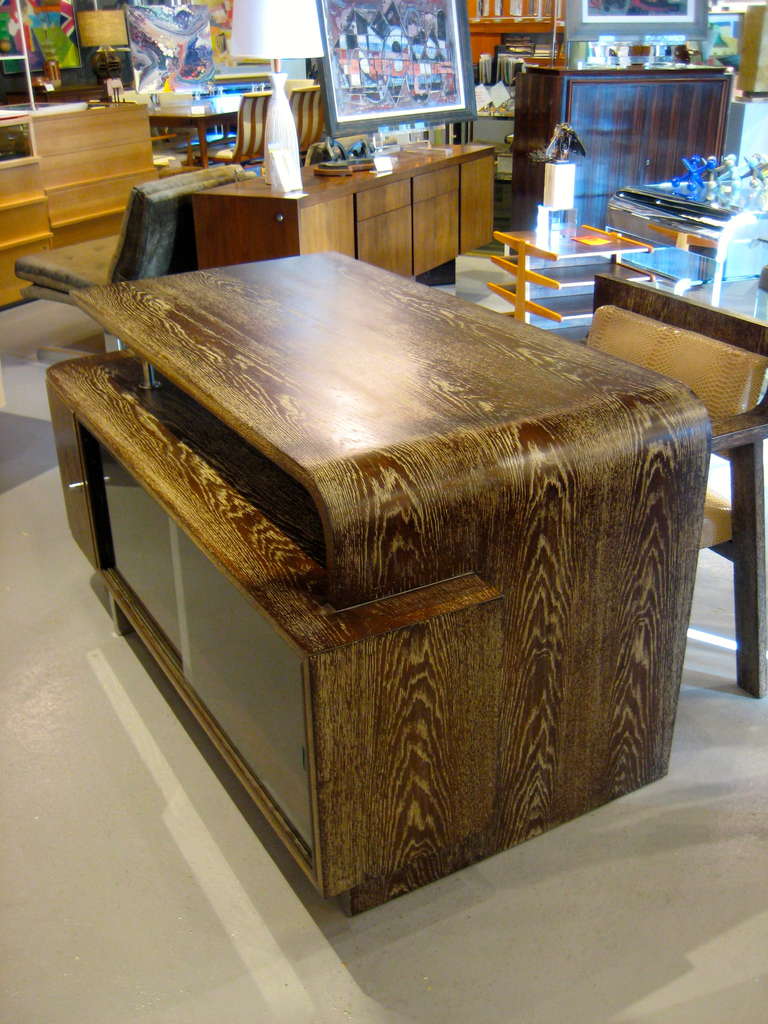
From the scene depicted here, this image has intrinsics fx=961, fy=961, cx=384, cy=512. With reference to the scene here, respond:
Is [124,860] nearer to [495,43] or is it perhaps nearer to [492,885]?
[492,885]

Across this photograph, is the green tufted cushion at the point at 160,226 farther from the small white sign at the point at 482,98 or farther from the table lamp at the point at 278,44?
the small white sign at the point at 482,98

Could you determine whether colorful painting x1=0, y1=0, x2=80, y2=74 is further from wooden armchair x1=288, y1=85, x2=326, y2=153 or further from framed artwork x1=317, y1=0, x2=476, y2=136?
framed artwork x1=317, y1=0, x2=476, y2=136

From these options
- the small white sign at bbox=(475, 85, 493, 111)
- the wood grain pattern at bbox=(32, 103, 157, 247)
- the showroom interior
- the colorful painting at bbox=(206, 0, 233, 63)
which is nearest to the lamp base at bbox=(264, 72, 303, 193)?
the showroom interior

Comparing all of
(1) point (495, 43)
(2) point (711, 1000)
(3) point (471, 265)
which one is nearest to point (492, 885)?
(2) point (711, 1000)

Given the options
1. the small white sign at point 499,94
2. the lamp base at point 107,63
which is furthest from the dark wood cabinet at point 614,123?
the lamp base at point 107,63

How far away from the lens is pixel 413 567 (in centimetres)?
131

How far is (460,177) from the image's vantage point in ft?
16.1

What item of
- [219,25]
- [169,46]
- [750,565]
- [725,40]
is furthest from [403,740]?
[219,25]

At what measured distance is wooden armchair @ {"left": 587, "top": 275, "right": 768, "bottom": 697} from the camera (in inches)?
70.6

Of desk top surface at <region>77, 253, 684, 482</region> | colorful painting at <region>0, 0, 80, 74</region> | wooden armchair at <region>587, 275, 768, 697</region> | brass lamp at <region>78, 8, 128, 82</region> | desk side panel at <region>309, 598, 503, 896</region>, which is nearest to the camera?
desk side panel at <region>309, 598, 503, 896</region>

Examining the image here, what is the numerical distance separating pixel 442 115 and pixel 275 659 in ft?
13.3

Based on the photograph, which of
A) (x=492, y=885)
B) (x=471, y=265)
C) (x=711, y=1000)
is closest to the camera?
(x=711, y=1000)

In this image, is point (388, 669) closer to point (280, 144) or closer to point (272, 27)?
point (280, 144)

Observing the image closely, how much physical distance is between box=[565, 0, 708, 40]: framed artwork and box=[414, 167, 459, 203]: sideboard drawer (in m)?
0.88
